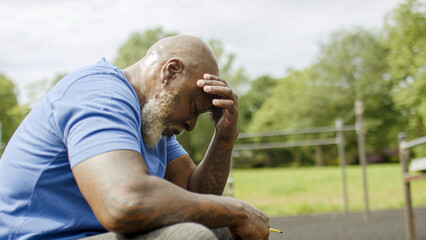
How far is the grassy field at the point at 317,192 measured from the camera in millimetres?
10594

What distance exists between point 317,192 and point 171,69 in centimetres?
1296

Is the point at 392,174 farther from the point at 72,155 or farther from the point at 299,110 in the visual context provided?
the point at 299,110

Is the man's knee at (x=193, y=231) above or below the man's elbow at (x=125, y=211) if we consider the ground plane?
below

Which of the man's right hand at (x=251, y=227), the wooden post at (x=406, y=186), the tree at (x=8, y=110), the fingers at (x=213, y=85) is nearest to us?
the man's right hand at (x=251, y=227)

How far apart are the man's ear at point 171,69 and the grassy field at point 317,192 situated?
8705 millimetres

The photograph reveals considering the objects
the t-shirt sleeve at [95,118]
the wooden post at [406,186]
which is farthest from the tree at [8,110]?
the t-shirt sleeve at [95,118]

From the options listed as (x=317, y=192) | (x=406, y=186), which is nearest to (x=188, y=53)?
(x=406, y=186)

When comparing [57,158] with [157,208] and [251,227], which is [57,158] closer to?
[157,208]

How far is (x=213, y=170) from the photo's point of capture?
213 cm

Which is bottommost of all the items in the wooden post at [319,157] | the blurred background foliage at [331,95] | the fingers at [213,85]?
the wooden post at [319,157]

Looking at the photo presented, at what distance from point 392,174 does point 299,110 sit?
880 inches

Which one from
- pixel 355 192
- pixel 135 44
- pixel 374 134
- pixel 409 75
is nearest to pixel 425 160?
pixel 355 192

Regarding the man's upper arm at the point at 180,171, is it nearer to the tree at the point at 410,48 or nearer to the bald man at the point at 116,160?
the bald man at the point at 116,160

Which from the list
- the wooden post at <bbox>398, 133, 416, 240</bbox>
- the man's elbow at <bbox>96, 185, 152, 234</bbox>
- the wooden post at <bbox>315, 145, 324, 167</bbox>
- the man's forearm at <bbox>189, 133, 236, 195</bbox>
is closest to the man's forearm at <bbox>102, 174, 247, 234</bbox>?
the man's elbow at <bbox>96, 185, 152, 234</bbox>
